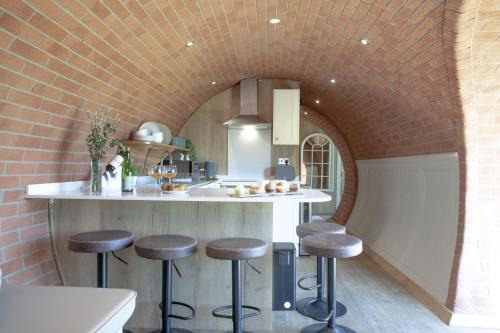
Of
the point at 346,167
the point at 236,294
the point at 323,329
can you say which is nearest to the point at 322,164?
the point at 346,167

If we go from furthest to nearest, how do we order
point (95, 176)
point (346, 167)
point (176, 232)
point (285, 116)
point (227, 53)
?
point (346, 167), point (285, 116), point (227, 53), point (95, 176), point (176, 232)

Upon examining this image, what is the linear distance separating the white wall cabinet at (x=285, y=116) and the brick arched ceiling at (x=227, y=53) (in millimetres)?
449

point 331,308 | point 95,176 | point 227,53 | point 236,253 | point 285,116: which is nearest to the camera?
point 236,253

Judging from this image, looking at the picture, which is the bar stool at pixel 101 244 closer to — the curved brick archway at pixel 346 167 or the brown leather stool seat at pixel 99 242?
the brown leather stool seat at pixel 99 242

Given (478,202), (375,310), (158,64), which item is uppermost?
(158,64)

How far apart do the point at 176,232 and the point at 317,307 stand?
143cm

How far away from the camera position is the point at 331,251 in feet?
7.59

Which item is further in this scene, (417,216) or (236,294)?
(417,216)

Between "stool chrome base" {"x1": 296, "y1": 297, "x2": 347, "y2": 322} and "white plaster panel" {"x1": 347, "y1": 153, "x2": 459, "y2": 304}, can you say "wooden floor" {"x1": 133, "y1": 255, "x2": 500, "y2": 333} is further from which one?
"white plaster panel" {"x1": 347, "y1": 153, "x2": 459, "y2": 304}

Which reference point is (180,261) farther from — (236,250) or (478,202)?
(478,202)

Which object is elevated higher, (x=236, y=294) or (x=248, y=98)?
(x=248, y=98)

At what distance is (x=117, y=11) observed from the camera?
242 centimetres

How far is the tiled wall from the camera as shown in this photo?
2184 millimetres

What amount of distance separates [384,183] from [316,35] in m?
2.57
